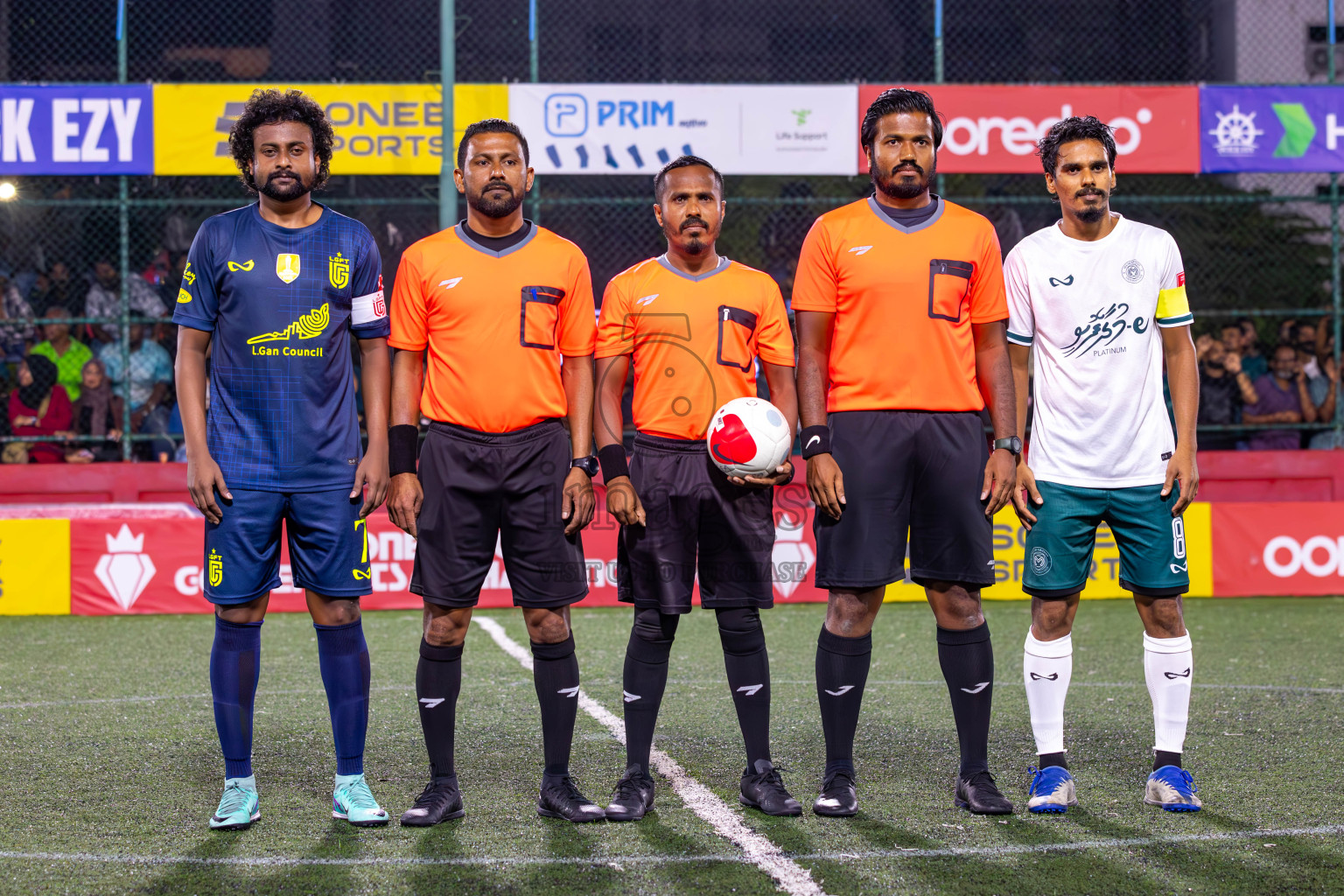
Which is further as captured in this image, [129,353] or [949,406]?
[129,353]

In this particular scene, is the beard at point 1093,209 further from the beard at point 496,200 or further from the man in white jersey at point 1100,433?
the beard at point 496,200

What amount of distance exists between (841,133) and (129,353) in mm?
6323

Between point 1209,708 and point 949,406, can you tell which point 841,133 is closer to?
point 1209,708

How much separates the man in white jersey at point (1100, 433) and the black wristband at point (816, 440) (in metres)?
0.65

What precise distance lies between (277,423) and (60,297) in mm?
9744

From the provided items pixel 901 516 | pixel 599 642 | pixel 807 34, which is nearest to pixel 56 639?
pixel 599 642

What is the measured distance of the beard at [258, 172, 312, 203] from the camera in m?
4.18

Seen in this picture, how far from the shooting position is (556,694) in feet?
14.1

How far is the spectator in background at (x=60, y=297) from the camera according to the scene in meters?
12.7

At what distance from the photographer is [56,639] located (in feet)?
27.0

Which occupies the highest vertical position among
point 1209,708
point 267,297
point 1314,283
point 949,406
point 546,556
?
point 1314,283

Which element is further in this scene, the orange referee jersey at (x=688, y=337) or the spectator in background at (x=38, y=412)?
the spectator in background at (x=38, y=412)

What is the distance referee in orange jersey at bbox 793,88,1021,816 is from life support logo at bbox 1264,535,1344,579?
250 inches

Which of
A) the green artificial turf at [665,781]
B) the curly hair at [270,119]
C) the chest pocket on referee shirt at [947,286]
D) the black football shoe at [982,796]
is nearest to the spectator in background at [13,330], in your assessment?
the green artificial turf at [665,781]
